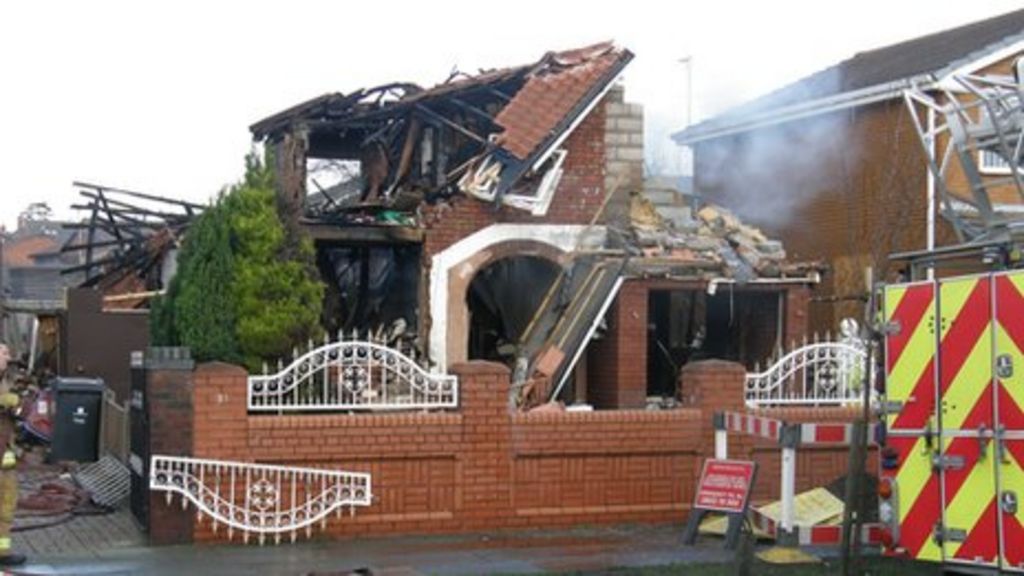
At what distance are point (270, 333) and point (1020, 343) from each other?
22.2ft

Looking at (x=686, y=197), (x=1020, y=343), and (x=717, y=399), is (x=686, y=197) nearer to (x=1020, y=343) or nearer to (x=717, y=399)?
(x=717, y=399)

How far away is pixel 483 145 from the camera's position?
55.1 ft

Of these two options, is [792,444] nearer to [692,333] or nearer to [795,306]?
[795,306]

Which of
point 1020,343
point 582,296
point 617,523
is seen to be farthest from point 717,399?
point 1020,343

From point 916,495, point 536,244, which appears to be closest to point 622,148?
point 536,244

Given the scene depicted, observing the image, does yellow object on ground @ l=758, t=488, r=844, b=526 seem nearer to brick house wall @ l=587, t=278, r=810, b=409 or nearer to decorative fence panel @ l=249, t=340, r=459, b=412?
decorative fence panel @ l=249, t=340, r=459, b=412

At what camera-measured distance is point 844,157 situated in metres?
21.9

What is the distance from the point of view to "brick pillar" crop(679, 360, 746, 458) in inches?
509

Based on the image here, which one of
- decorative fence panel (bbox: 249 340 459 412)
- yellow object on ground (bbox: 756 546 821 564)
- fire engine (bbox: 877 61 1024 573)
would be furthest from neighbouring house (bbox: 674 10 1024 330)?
fire engine (bbox: 877 61 1024 573)

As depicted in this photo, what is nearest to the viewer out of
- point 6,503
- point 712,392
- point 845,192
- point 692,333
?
point 6,503

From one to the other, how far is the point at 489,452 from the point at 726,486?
2864 mm

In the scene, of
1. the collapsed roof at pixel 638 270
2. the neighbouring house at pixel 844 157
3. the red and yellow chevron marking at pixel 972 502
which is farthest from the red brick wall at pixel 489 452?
the neighbouring house at pixel 844 157

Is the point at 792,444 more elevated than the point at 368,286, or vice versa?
the point at 368,286

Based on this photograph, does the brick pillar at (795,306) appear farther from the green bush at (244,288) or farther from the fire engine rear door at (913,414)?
the fire engine rear door at (913,414)
